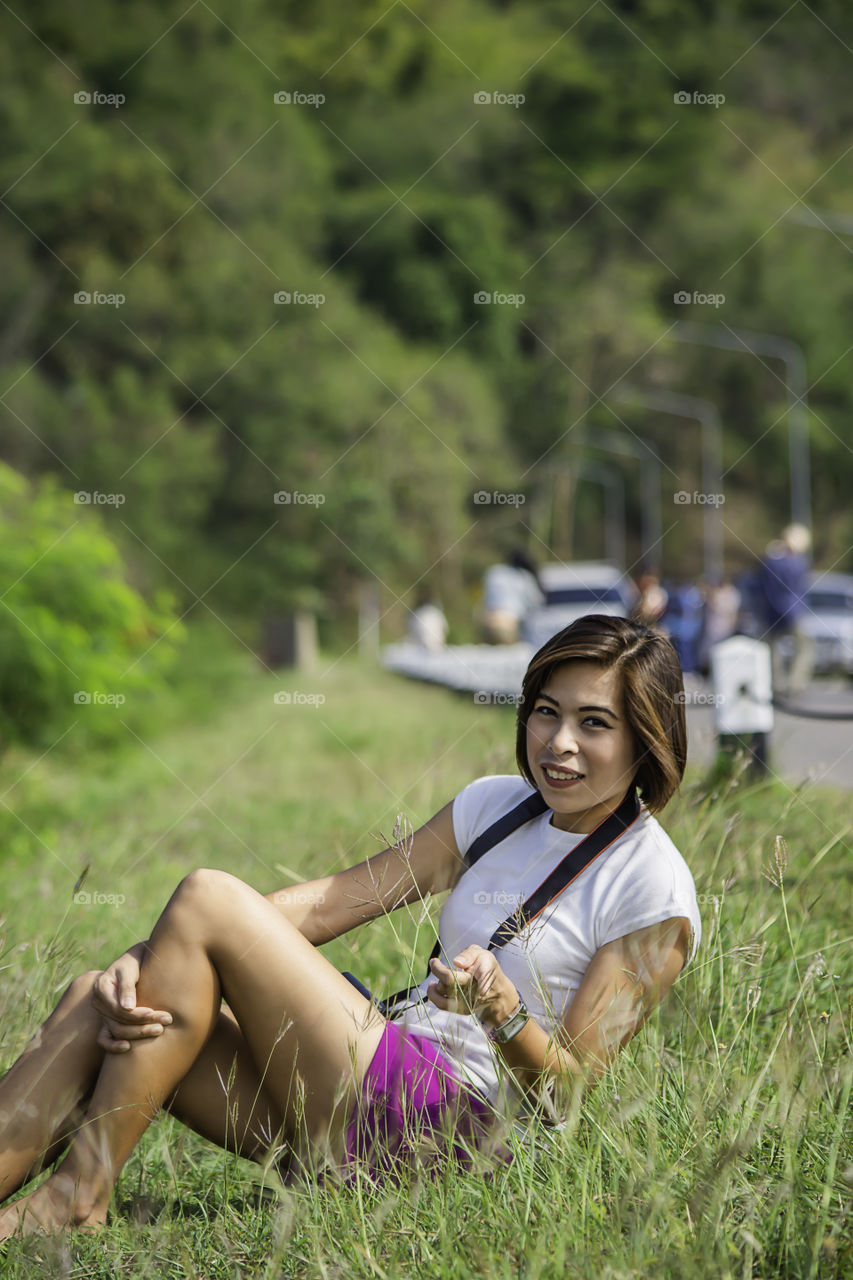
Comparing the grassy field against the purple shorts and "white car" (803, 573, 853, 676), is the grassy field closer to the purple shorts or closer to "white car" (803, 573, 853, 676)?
the purple shorts

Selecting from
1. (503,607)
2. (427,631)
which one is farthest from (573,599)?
(427,631)

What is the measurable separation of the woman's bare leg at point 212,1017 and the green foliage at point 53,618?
5.92 meters

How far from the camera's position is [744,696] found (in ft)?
16.0

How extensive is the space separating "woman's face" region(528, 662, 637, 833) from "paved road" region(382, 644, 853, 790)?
1.04 m

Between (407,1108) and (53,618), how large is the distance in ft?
21.0

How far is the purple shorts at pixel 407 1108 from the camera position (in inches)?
78.7

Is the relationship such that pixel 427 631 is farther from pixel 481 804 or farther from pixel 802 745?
pixel 481 804

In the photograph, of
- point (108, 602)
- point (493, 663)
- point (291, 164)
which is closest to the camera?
point (108, 602)

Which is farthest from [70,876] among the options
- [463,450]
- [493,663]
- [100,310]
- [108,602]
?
[463,450]

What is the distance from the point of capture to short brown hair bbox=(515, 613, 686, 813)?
89.9 inches

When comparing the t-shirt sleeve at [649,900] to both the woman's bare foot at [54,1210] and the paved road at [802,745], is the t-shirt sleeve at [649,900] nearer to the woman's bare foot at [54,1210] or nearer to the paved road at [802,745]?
the woman's bare foot at [54,1210]

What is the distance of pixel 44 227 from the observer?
105 ft

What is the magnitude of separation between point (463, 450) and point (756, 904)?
1357 inches

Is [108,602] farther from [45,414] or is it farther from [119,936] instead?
[45,414]
